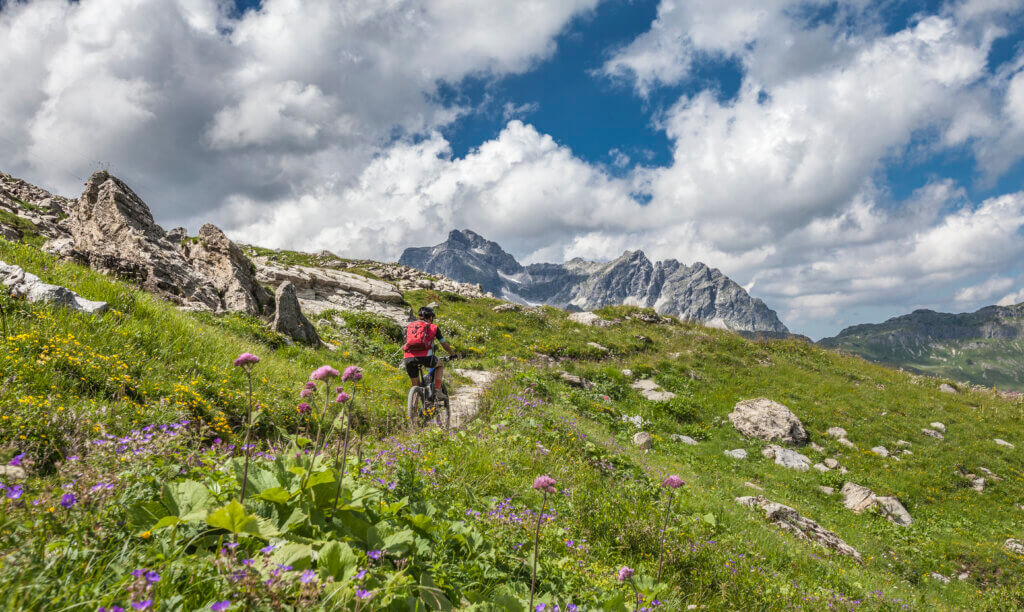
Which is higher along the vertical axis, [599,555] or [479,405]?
[479,405]

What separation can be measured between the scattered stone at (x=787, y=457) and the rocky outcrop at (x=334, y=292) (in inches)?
673

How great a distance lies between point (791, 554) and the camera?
779cm

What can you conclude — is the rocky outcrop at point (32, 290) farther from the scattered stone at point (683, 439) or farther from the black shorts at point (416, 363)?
the scattered stone at point (683, 439)

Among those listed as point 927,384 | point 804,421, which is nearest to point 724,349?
point 804,421

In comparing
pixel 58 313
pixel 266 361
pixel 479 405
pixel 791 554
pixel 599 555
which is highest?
pixel 58 313

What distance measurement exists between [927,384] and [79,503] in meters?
34.6

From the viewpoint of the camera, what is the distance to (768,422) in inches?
674

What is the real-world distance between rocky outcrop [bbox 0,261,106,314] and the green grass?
46 cm

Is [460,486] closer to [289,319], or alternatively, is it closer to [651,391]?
[289,319]

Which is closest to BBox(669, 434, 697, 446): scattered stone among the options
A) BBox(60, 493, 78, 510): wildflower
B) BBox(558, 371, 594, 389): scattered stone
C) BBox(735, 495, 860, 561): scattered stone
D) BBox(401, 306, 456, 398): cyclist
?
BBox(558, 371, 594, 389): scattered stone

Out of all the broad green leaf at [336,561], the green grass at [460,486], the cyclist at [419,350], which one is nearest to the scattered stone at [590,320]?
the green grass at [460,486]

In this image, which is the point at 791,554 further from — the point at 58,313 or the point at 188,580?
the point at 58,313

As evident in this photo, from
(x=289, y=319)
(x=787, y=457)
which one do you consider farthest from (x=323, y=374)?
(x=787, y=457)

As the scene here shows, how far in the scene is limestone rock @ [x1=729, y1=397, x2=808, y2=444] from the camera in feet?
54.8
